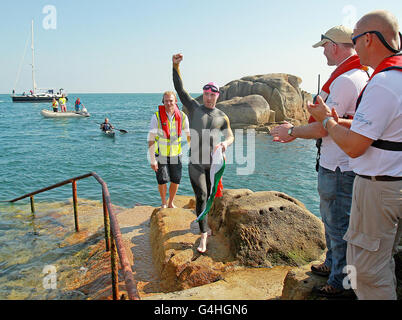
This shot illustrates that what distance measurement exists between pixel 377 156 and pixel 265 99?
31725 millimetres

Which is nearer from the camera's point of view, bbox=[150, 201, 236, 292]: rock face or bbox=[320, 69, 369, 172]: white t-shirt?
bbox=[320, 69, 369, 172]: white t-shirt

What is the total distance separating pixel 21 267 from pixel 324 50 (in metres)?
6.01

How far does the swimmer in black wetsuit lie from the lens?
429 cm

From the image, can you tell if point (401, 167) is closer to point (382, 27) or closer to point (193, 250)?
point (382, 27)

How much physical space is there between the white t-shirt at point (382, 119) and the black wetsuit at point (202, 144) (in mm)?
2438

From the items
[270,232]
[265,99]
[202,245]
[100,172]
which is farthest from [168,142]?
[265,99]

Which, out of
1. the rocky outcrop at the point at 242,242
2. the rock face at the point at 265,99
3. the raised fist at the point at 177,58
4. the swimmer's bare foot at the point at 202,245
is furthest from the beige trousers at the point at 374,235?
the rock face at the point at 265,99

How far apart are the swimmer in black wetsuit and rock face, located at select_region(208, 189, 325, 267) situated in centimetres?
55
